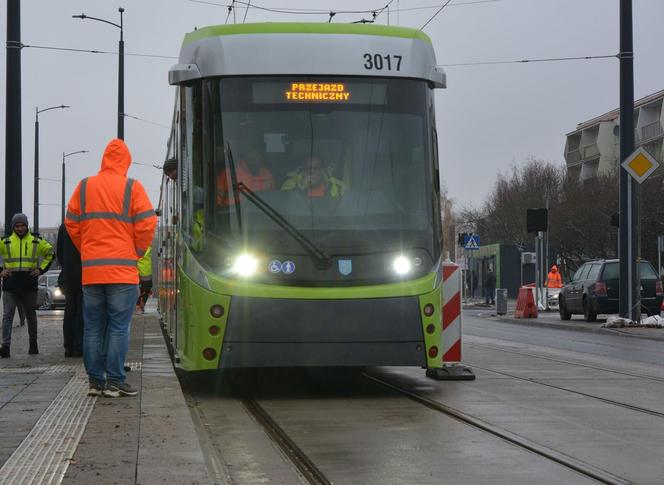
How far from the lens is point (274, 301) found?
10.7 meters

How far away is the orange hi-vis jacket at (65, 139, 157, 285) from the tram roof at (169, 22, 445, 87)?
1957mm

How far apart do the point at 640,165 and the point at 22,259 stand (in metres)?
14.8

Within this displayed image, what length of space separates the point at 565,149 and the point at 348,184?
110m

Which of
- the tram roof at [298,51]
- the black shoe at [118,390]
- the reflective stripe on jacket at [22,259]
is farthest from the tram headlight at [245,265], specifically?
the reflective stripe on jacket at [22,259]

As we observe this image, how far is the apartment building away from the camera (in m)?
91.4

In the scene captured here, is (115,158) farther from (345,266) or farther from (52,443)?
(52,443)

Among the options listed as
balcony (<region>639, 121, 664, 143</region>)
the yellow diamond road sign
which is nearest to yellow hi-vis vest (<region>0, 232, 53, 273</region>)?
the yellow diamond road sign

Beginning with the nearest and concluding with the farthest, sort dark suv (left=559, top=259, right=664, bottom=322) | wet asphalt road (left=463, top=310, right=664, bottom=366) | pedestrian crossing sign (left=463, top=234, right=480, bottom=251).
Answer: wet asphalt road (left=463, top=310, right=664, bottom=366), dark suv (left=559, top=259, right=664, bottom=322), pedestrian crossing sign (left=463, top=234, right=480, bottom=251)

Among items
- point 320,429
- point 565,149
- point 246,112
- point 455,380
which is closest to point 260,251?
point 246,112

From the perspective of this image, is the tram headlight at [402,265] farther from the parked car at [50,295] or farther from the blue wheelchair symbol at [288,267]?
the parked car at [50,295]

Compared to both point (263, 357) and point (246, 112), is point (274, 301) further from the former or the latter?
point (246, 112)

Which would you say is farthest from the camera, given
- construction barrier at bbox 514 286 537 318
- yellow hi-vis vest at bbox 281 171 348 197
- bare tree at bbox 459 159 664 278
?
bare tree at bbox 459 159 664 278

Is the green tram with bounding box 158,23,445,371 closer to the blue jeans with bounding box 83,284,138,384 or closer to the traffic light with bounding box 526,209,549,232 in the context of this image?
the blue jeans with bounding box 83,284,138,384

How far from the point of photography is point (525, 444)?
8.11m
